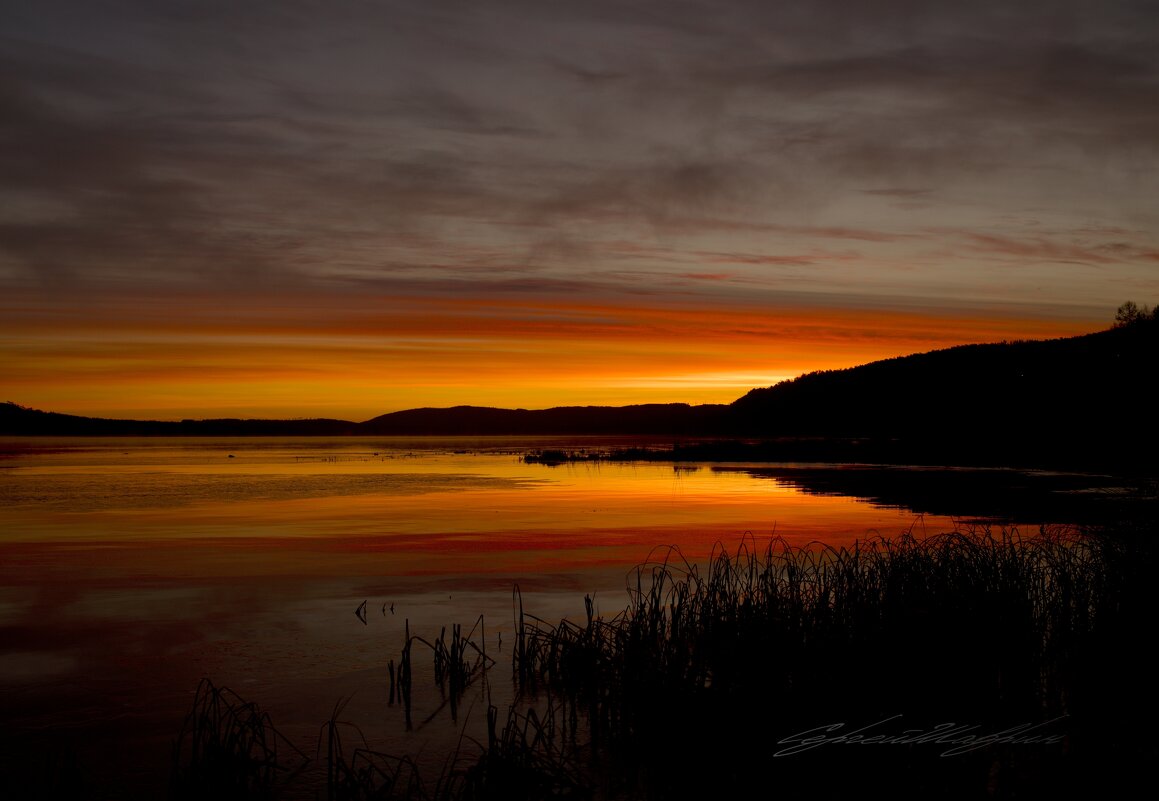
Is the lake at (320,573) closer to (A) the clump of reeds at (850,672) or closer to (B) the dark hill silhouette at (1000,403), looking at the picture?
(A) the clump of reeds at (850,672)

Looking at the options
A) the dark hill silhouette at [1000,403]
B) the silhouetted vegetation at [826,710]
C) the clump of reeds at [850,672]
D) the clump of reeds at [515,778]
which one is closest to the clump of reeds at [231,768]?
the silhouetted vegetation at [826,710]

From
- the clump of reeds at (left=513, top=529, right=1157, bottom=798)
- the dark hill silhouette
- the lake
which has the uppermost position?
the dark hill silhouette

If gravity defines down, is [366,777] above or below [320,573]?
above

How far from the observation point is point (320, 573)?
2122cm

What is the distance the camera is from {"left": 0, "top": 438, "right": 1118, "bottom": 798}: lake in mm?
10703

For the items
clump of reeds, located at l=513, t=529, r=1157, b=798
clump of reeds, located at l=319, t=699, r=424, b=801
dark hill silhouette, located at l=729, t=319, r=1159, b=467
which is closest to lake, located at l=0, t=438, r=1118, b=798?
clump of reeds, located at l=319, t=699, r=424, b=801

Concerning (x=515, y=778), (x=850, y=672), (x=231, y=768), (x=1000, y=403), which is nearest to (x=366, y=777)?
(x=231, y=768)

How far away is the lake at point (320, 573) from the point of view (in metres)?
10.7

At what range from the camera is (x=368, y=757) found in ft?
30.3

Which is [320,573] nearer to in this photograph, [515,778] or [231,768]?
[231,768]

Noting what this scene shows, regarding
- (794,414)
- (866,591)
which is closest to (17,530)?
(866,591)

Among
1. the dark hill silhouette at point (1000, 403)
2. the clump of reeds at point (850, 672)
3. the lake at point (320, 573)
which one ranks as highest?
the dark hill silhouette at point (1000, 403)

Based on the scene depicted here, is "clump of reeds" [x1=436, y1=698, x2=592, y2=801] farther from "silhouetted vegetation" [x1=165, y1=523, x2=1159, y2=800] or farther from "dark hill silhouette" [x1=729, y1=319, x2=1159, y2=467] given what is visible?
"dark hill silhouette" [x1=729, y1=319, x2=1159, y2=467]

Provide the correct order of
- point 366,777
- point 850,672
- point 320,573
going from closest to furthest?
point 366,777 → point 850,672 → point 320,573
